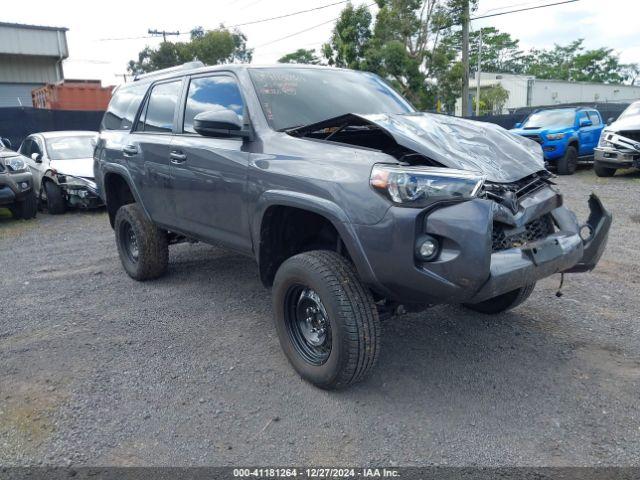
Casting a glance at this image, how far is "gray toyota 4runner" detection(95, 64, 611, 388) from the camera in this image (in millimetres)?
2699

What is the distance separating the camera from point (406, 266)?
270cm

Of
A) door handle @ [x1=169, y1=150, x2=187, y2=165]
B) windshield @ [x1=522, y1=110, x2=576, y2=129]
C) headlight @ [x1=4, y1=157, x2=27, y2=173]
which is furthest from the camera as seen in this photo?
windshield @ [x1=522, y1=110, x2=576, y2=129]

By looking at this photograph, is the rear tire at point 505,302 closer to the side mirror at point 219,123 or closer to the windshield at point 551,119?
the side mirror at point 219,123

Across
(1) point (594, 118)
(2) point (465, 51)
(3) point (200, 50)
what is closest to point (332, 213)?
(1) point (594, 118)

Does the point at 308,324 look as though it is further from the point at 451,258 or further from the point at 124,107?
the point at 124,107

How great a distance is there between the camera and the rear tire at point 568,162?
543 inches

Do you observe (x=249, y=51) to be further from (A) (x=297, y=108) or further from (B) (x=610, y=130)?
(A) (x=297, y=108)

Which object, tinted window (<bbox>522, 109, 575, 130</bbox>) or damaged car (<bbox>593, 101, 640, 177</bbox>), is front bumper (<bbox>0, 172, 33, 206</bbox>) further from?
tinted window (<bbox>522, 109, 575, 130</bbox>)

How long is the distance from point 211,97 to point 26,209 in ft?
22.8

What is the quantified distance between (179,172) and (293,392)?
79.4 inches

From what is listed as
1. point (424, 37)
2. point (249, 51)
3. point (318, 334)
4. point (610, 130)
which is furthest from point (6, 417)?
point (249, 51)

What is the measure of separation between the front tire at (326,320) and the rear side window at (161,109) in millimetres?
2053

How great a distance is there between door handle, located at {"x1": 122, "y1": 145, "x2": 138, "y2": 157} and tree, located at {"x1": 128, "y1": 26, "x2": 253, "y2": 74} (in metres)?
34.6

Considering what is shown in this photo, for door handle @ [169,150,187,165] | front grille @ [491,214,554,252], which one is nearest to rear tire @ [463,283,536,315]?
front grille @ [491,214,554,252]
